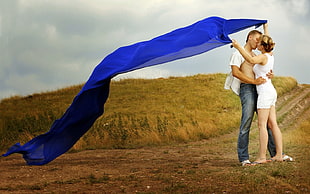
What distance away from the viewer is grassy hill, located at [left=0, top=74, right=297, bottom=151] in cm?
1427

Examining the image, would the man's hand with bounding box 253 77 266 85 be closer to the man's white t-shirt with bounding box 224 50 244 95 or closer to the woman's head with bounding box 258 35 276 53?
the man's white t-shirt with bounding box 224 50 244 95

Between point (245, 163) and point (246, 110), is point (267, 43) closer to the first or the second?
point (246, 110)

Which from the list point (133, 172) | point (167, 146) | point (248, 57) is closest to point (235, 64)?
point (248, 57)

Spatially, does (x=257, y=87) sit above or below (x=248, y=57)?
below

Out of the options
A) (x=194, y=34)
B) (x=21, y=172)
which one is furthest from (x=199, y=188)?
(x=21, y=172)

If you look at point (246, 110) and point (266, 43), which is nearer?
point (266, 43)

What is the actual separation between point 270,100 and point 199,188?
8.43 ft

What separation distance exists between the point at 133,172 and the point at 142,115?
25.4 feet

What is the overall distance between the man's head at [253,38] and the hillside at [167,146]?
A: 93.8 inches

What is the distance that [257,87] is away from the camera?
8148 millimetres

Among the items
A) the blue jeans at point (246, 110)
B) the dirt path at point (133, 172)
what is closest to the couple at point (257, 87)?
the blue jeans at point (246, 110)

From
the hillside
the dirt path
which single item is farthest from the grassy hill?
the dirt path

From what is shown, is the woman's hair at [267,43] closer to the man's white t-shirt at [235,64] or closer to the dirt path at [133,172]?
the man's white t-shirt at [235,64]

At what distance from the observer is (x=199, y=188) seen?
21.4 ft
